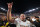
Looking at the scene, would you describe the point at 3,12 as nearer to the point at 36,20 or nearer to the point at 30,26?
the point at 30,26

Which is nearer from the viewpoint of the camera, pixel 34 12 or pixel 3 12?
pixel 3 12

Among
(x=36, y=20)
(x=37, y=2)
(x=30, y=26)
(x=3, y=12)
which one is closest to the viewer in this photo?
(x=30, y=26)

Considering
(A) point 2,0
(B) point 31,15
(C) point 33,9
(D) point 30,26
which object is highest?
(A) point 2,0

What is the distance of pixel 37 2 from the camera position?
1453mm

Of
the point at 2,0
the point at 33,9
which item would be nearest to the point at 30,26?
the point at 33,9

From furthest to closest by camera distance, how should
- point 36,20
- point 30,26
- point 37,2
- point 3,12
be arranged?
point 37,2
point 36,20
point 3,12
point 30,26

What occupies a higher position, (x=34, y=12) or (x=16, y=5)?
(x=16, y=5)

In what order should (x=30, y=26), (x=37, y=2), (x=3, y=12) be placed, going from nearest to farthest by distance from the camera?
(x=30, y=26)
(x=3, y=12)
(x=37, y=2)

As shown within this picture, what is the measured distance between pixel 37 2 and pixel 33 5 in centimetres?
13

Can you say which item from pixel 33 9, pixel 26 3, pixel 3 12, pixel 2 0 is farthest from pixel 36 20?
pixel 2 0

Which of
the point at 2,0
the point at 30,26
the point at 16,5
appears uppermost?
the point at 2,0

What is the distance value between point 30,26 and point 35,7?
22.1 inches

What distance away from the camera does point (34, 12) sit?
1.36 meters

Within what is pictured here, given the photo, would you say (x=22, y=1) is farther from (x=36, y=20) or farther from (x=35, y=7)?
(x=36, y=20)
